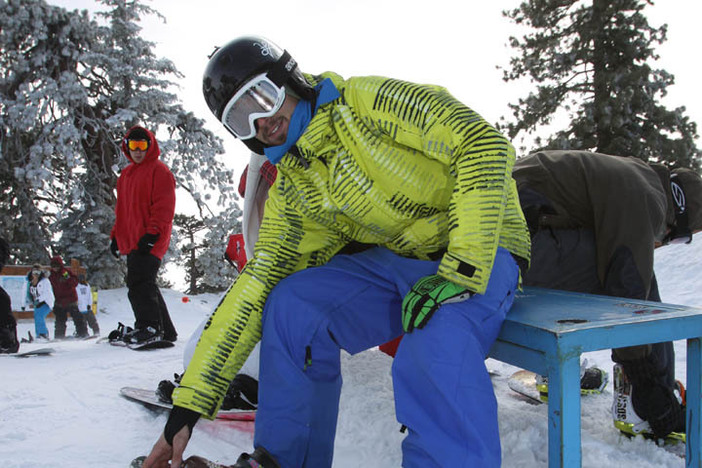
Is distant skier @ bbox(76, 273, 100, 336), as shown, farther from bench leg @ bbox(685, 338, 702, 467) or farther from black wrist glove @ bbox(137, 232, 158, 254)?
bench leg @ bbox(685, 338, 702, 467)

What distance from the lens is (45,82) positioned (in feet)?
44.0

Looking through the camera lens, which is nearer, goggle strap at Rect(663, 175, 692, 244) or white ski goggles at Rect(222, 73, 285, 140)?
white ski goggles at Rect(222, 73, 285, 140)

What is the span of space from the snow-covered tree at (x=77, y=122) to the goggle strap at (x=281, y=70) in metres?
13.0

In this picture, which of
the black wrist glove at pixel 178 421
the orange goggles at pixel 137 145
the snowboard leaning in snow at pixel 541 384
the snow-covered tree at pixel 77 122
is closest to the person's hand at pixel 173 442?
the black wrist glove at pixel 178 421

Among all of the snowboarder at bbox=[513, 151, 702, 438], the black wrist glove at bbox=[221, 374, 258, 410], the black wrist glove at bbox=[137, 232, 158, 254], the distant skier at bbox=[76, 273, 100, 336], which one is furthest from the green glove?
the distant skier at bbox=[76, 273, 100, 336]

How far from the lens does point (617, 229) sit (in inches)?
90.9

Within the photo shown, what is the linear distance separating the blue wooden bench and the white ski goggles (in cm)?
106

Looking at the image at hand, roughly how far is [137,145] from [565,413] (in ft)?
13.8

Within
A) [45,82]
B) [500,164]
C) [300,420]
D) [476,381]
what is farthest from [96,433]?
[45,82]

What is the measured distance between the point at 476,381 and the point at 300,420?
595 millimetres

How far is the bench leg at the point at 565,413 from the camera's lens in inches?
50.0

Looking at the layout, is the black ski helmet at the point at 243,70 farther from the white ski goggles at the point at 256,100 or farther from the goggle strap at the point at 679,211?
the goggle strap at the point at 679,211

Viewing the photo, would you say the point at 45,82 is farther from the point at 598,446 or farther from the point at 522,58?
the point at 598,446

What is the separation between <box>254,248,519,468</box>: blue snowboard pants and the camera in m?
1.25
